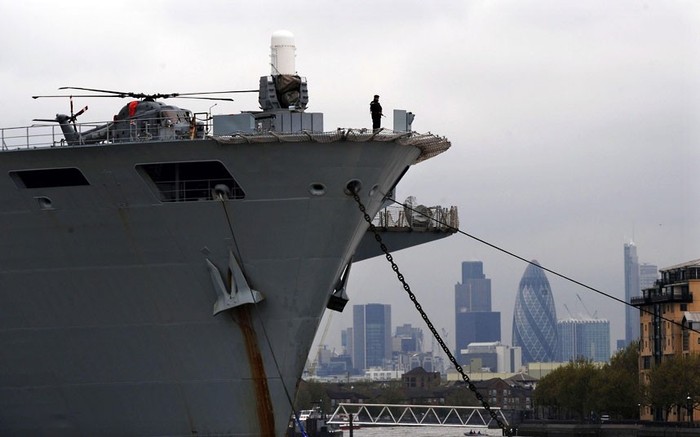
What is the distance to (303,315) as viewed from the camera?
2816 cm

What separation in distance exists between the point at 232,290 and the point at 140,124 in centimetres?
417

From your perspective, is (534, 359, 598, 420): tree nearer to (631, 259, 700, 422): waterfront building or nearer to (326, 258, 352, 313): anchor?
(631, 259, 700, 422): waterfront building

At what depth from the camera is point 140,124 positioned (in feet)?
95.1

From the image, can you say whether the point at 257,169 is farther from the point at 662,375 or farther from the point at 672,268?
the point at 672,268

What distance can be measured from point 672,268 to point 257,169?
3035 inches

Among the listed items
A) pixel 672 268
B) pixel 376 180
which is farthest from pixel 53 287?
pixel 672 268

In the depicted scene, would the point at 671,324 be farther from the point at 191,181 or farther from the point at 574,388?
the point at 191,181

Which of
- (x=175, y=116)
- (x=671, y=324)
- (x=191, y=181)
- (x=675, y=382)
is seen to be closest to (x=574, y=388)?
(x=671, y=324)

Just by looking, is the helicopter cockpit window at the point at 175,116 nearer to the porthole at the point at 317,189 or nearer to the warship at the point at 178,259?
the warship at the point at 178,259

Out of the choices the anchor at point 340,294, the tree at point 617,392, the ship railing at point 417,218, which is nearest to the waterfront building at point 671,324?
the tree at point 617,392

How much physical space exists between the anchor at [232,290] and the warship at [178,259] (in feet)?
0.09

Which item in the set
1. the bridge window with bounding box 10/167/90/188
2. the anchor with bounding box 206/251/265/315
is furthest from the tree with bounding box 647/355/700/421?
the bridge window with bounding box 10/167/90/188

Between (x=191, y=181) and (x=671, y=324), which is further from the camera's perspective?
(x=671, y=324)

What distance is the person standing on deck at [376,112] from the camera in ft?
91.8
